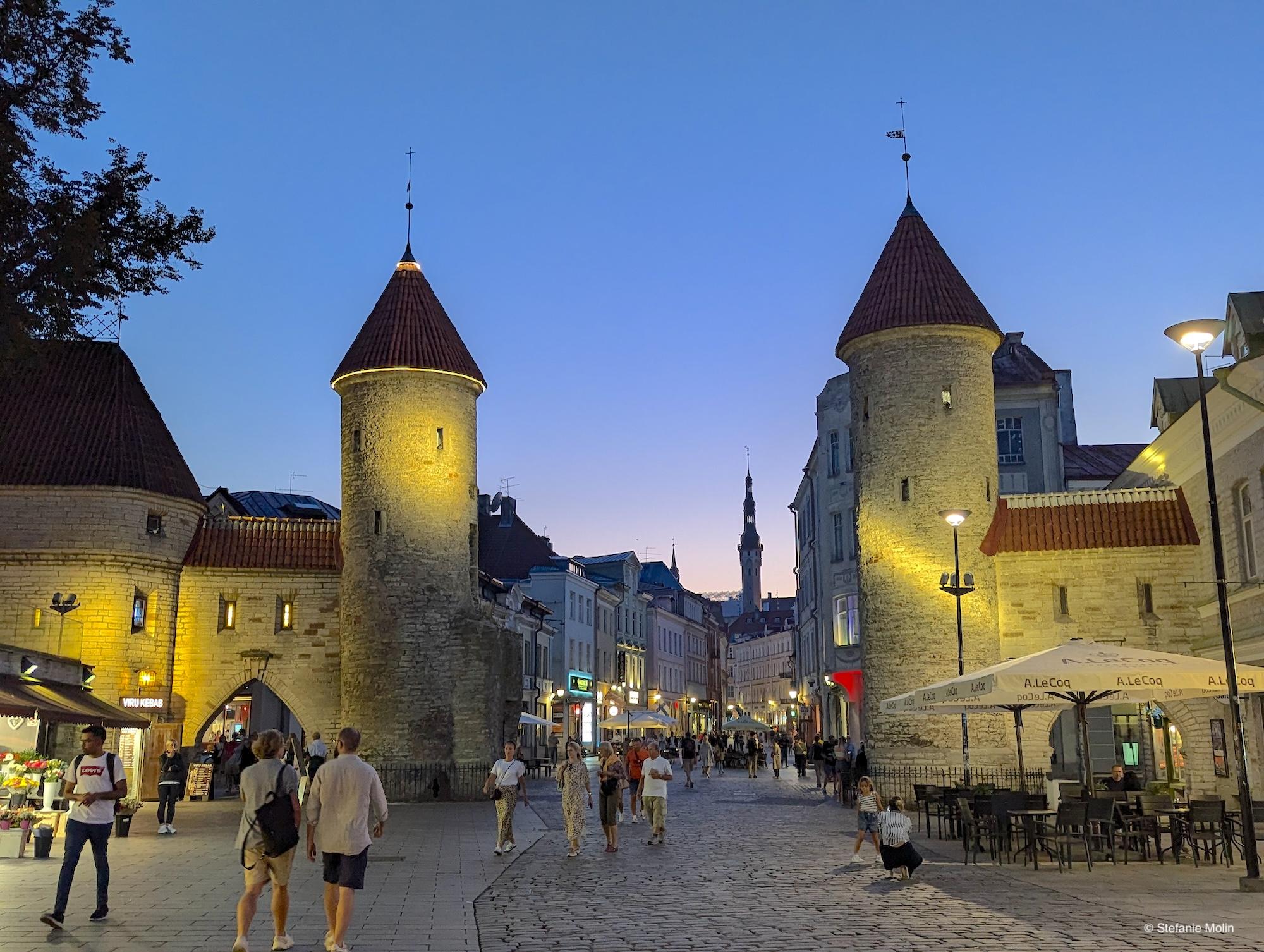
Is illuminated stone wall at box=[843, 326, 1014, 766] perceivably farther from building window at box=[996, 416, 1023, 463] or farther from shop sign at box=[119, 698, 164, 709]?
shop sign at box=[119, 698, 164, 709]

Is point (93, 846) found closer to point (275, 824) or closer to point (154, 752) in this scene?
point (275, 824)

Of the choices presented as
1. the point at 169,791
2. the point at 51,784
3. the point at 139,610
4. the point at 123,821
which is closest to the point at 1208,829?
the point at 169,791

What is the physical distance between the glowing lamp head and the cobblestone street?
6.08 meters

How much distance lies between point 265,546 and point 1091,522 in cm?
2145

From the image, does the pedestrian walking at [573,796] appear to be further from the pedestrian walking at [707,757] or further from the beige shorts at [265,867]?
the pedestrian walking at [707,757]

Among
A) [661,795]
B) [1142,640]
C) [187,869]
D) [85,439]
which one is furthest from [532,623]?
[187,869]

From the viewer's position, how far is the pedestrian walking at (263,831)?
952cm

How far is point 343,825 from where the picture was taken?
30.9 ft

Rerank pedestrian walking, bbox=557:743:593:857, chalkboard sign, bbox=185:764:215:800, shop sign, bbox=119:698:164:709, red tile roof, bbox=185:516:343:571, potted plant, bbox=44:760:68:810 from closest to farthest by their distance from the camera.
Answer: pedestrian walking, bbox=557:743:593:857, potted plant, bbox=44:760:68:810, shop sign, bbox=119:698:164:709, chalkboard sign, bbox=185:764:215:800, red tile roof, bbox=185:516:343:571

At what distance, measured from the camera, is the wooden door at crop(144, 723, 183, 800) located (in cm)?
3086

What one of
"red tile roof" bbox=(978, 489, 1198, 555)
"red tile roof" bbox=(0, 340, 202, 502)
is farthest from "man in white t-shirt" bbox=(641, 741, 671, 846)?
"red tile roof" bbox=(0, 340, 202, 502)

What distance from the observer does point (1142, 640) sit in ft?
90.2

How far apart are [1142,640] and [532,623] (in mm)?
34370

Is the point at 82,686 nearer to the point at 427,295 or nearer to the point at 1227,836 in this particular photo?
the point at 427,295
